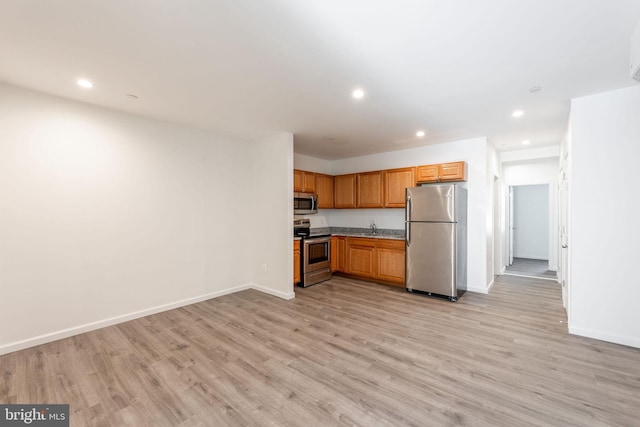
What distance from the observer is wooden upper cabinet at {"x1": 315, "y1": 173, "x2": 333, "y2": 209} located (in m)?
5.86

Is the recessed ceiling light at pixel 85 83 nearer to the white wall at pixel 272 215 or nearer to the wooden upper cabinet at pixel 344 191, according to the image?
the white wall at pixel 272 215

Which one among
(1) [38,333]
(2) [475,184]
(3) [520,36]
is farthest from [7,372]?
(2) [475,184]

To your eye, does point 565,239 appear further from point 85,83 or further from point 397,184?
point 85,83

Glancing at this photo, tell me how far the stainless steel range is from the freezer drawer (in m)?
1.60

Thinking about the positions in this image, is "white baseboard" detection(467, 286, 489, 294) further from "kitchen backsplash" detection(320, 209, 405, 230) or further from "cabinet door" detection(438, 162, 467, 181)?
"cabinet door" detection(438, 162, 467, 181)

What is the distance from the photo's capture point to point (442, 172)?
4770 millimetres

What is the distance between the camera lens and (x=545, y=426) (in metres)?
1.74

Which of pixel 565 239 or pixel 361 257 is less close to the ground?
pixel 565 239

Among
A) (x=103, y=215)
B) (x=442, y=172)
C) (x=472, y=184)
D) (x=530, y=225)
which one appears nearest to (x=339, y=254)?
(x=442, y=172)

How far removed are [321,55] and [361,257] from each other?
4.06 m

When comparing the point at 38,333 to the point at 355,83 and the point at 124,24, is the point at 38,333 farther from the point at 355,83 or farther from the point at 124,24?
the point at 355,83

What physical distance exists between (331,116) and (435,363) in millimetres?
3065

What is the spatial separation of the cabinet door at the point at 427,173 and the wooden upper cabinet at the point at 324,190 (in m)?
1.99

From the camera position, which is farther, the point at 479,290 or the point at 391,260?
the point at 391,260
